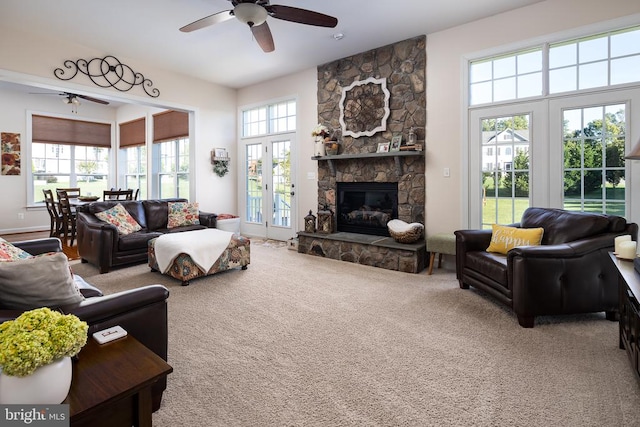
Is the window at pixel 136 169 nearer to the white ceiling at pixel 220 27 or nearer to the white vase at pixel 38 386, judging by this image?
the white ceiling at pixel 220 27

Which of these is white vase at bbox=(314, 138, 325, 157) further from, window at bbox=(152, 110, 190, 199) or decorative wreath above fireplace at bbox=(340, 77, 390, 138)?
window at bbox=(152, 110, 190, 199)

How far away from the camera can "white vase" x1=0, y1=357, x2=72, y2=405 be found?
3.24 feet

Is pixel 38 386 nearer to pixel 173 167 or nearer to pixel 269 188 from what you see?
pixel 269 188

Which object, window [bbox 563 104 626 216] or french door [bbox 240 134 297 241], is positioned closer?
window [bbox 563 104 626 216]

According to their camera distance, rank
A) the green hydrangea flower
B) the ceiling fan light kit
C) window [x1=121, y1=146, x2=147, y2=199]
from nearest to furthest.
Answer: the green hydrangea flower
the ceiling fan light kit
window [x1=121, y1=146, x2=147, y2=199]

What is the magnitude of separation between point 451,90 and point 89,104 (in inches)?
339

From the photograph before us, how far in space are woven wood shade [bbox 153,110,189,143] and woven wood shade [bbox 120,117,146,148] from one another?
1.73 feet

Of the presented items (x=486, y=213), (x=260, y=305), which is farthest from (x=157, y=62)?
(x=486, y=213)

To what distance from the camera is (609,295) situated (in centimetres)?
274

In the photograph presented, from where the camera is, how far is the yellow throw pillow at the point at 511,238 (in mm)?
3174

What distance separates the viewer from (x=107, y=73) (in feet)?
17.6

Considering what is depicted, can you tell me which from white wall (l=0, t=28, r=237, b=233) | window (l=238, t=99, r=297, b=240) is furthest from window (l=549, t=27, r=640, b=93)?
white wall (l=0, t=28, r=237, b=233)

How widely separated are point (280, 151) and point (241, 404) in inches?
206

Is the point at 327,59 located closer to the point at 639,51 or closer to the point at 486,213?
the point at 486,213
